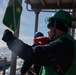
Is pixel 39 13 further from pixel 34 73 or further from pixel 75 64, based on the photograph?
pixel 75 64

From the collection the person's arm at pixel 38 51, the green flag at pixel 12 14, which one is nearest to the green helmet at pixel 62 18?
the person's arm at pixel 38 51

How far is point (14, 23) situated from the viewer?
2248 mm

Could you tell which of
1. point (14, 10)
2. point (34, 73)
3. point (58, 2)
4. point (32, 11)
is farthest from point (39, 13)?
point (14, 10)

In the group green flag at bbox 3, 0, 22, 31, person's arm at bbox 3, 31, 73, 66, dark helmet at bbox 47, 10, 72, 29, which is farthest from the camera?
green flag at bbox 3, 0, 22, 31

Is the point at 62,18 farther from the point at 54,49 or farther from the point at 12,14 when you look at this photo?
the point at 12,14

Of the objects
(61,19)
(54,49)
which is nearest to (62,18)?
(61,19)

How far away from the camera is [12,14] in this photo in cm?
222

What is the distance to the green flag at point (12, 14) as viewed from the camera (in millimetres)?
2170

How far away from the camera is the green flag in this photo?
2170 mm

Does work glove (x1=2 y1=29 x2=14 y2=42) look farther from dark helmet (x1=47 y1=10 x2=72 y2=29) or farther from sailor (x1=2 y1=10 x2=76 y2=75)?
dark helmet (x1=47 y1=10 x2=72 y2=29)

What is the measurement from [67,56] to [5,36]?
1.54 feet

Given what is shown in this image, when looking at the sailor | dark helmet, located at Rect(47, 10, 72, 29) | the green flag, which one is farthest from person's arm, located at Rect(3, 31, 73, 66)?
the green flag

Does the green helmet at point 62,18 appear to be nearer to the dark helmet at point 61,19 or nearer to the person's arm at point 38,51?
the dark helmet at point 61,19

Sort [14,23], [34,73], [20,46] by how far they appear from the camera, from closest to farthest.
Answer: [20,46]
[14,23]
[34,73]
